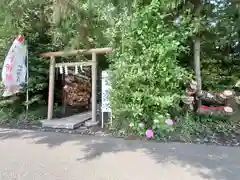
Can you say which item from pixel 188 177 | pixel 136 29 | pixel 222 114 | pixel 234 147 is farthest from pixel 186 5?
pixel 188 177

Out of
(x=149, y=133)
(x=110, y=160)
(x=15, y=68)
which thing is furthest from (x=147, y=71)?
(x=15, y=68)

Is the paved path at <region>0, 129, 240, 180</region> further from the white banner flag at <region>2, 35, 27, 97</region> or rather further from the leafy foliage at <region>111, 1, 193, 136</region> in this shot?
the white banner flag at <region>2, 35, 27, 97</region>

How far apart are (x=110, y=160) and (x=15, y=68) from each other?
142 inches

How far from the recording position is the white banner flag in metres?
4.67

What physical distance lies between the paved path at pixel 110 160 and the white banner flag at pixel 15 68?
1.62 m

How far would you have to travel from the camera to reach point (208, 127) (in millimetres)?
4176

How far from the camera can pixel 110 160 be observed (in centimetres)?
268

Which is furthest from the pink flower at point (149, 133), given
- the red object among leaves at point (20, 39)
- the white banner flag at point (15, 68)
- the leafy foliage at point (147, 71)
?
the red object among leaves at point (20, 39)

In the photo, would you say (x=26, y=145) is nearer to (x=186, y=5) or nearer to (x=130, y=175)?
(x=130, y=175)

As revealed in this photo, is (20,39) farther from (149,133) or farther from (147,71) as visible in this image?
(149,133)

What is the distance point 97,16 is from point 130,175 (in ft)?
10.2

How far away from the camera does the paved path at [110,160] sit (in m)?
2.25

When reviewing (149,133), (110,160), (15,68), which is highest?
(15,68)

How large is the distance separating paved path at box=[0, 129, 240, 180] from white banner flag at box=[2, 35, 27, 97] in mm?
1623
